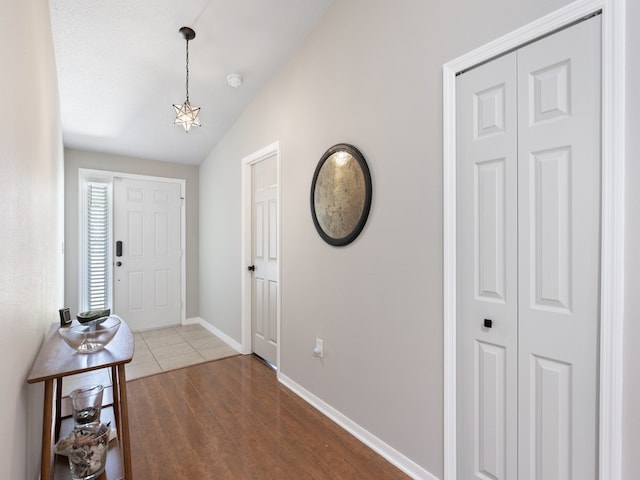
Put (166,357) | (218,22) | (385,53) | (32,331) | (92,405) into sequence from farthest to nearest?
(166,357) < (218,22) < (385,53) < (92,405) < (32,331)

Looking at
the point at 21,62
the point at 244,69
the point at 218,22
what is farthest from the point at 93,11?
the point at 21,62

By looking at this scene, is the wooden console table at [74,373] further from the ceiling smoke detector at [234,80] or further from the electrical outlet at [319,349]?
the ceiling smoke detector at [234,80]

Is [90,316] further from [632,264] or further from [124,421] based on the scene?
[632,264]

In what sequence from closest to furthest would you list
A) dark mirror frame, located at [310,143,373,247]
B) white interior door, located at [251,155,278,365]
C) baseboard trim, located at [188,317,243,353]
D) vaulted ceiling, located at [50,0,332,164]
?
dark mirror frame, located at [310,143,373,247]
vaulted ceiling, located at [50,0,332,164]
white interior door, located at [251,155,278,365]
baseboard trim, located at [188,317,243,353]

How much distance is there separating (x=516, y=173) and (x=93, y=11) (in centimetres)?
292

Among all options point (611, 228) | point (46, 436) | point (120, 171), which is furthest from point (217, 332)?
point (611, 228)

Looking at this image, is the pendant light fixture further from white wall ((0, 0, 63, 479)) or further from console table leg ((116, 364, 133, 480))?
console table leg ((116, 364, 133, 480))

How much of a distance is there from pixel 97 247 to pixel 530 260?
485 cm

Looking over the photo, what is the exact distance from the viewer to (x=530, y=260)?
1362mm

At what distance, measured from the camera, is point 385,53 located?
1953 mm

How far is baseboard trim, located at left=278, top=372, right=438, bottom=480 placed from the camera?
174cm

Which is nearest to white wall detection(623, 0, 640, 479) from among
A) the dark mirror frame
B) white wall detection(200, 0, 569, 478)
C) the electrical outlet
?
white wall detection(200, 0, 569, 478)

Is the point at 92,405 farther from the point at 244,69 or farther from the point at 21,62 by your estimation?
the point at 244,69

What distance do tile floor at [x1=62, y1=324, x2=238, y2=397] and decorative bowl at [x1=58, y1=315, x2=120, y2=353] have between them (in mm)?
1548
